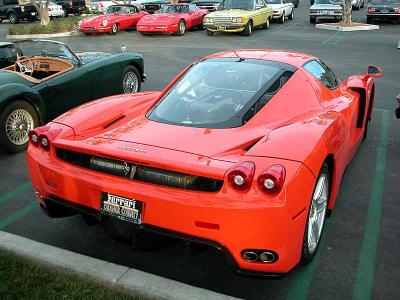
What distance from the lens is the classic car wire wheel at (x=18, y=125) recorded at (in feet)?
19.1

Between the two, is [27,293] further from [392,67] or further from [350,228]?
[392,67]

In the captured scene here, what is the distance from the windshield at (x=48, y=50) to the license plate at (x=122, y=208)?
443cm

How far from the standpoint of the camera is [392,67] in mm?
11742

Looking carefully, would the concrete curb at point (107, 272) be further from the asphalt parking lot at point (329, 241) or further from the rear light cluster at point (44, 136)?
the rear light cluster at point (44, 136)

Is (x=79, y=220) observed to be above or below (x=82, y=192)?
below

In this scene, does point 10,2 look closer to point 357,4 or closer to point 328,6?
point 328,6

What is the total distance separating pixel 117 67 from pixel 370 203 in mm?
4957

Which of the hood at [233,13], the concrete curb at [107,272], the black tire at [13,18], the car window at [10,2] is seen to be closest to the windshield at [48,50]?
the concrete curb at [107,272]

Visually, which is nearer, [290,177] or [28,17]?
[290,177]

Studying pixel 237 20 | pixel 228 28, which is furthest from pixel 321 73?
pixel 228 28

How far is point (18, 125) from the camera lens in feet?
19.4

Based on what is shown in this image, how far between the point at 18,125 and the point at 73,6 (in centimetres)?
2828

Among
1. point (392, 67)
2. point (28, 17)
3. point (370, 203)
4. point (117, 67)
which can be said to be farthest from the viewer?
point (28, 17)

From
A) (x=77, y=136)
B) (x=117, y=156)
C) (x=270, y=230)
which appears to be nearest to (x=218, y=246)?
(x=270, y=230)
